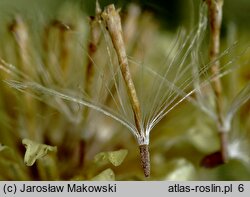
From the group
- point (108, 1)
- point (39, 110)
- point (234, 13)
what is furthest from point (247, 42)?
point (39, 110)

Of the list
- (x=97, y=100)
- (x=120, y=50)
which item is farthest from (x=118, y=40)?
(x=97, y=100)

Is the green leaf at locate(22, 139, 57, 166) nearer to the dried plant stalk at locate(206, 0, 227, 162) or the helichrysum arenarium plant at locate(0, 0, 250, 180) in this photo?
the helichrysum arenarium plant at locate(0, 0, 250, 180)

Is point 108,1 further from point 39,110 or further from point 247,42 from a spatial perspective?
point 247,42

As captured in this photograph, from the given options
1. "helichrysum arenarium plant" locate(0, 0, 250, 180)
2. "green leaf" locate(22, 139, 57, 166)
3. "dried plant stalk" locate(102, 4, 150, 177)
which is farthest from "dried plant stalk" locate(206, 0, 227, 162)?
"green leaf" locate(22, 139, 57, 166)

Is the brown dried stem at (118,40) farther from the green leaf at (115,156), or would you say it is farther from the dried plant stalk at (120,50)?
the green leaf at (115,156)

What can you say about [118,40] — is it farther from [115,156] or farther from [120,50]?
[115,156]

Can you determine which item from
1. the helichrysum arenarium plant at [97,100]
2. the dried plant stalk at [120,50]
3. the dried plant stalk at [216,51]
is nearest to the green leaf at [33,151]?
the helichrysum arenarium plant at [97,100]
